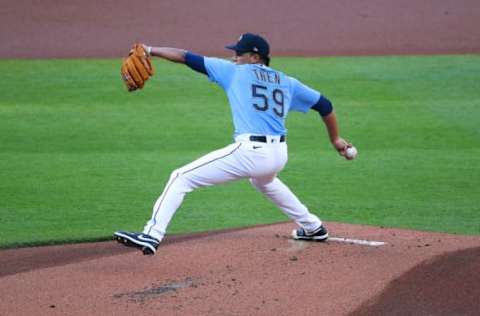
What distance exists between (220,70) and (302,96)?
26.7 inches

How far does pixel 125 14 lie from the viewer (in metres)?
20.1

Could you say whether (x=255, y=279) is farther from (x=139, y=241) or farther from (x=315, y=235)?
(x=315, y=235)

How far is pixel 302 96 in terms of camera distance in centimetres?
722

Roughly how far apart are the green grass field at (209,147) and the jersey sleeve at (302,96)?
79.8 inches

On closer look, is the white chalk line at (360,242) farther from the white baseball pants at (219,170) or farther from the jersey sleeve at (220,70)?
the jersey sleeve at (220,70)

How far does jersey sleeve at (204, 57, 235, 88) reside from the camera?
6875 mm

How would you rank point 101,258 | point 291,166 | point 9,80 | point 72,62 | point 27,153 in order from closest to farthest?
point 101,258 < point 291,166 < point 27,153 < point 9,80 < point 72,62

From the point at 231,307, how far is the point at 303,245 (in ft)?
5.67

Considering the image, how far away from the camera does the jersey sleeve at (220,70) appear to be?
6.88 meters

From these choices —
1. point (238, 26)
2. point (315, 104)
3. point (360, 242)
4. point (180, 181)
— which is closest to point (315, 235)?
point (360, 242)

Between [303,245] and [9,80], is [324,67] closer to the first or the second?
[9,80]

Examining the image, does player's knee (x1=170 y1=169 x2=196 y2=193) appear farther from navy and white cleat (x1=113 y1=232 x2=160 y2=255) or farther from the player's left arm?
the player's left arm

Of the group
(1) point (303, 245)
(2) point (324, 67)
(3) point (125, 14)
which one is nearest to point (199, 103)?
(2) point (324, 67)

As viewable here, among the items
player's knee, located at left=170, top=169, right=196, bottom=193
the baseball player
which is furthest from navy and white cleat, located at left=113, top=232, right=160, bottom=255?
player's knee, located at left=170, top=169, right=196, bottom=193
